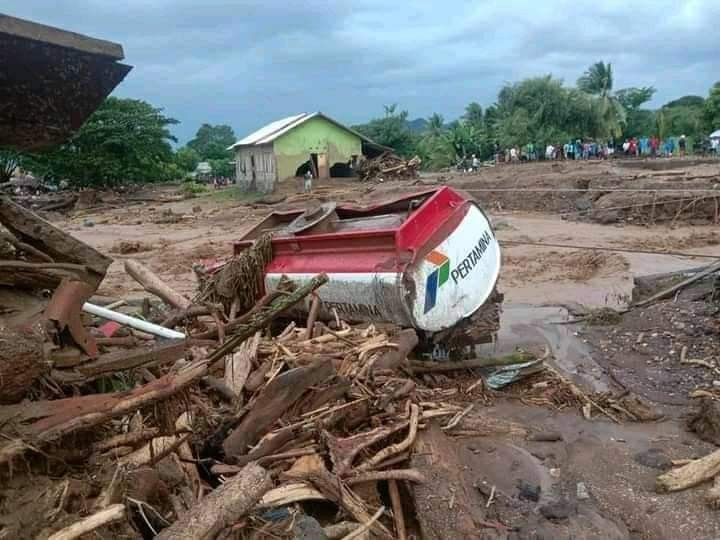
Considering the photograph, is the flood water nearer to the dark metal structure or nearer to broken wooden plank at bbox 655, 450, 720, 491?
broken wooden plank at bbox 655, 450, 720, 491

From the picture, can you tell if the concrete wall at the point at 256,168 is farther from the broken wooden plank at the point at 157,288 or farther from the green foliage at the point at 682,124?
the broken wooden plank at the point at 157,288

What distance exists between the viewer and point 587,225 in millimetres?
18688

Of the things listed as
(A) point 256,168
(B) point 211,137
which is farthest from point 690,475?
(B) point 211,137

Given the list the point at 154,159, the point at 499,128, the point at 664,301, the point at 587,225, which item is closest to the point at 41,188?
the point at 154,159

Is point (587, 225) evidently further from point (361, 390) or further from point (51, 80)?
point (51, 80)

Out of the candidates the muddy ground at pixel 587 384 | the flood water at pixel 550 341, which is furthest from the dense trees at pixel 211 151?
the flood water at pixel 550 341

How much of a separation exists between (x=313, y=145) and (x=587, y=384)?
29362 mm

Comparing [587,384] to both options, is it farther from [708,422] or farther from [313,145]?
[313,145]

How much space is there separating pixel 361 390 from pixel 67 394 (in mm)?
1959

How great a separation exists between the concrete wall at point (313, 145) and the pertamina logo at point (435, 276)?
27.7m

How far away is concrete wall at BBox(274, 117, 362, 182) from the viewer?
33250mm

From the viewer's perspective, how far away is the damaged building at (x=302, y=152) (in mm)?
33219

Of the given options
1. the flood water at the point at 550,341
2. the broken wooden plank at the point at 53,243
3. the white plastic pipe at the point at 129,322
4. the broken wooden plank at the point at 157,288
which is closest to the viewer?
the broken wooden plank at the point at 53,243

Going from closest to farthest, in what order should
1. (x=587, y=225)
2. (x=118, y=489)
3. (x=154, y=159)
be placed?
(x=118, y=489), (x=587, y=225), (x=154, y=159)
